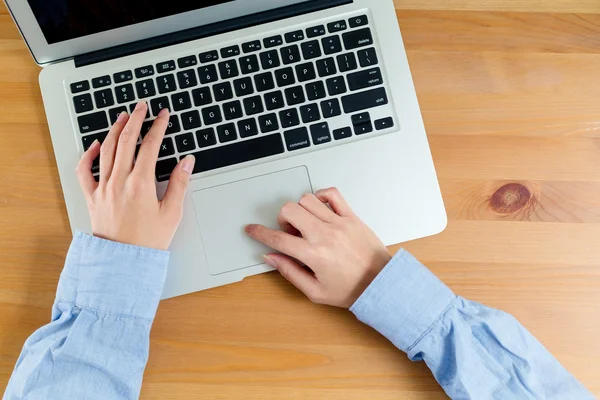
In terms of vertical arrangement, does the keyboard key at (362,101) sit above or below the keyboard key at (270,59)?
below

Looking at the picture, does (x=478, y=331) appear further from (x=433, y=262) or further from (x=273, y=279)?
(x=273, y=279)

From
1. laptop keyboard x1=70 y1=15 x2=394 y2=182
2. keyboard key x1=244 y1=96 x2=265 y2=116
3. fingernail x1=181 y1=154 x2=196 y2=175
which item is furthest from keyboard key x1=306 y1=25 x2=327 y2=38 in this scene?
fingernail x1=181 y1=154 x2=196 y2=175

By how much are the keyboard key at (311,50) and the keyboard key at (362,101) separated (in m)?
0.06

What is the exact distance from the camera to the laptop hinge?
2.47 ft

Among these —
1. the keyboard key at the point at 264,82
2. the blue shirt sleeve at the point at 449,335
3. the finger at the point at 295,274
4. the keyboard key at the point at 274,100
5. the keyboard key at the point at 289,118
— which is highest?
the keyboard key at the point at 264,82

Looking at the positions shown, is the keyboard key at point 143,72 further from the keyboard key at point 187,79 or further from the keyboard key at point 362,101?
the keyboard key at point 362,101

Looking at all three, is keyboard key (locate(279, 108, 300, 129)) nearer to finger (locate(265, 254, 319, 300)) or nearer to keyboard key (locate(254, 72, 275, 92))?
keyboard key (locate(254, 72, 275, 92))

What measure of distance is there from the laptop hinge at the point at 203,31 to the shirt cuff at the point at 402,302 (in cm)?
32

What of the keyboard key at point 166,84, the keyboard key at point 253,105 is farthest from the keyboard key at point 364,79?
the keyboard key at point 166,84

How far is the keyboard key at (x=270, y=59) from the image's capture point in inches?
29.7

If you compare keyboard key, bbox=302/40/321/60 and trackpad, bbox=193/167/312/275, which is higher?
keyboard key, bbox=302/40/321/60

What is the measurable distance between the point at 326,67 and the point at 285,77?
0.17 feet

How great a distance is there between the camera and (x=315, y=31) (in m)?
0.76

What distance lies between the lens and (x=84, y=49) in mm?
748
